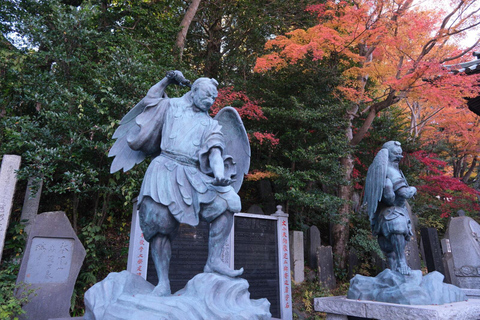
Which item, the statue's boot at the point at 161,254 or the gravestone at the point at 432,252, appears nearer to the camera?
the statue's boot at the point at 161,254

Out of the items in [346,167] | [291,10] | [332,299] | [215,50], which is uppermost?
[291,10]

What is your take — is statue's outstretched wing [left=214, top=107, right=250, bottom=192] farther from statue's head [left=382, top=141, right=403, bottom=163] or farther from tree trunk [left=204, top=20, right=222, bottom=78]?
tree trunk [left=204, top=20, right=222, bottom=78]

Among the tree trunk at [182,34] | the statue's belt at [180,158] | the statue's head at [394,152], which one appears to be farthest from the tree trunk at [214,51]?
the statue's belt at [180,158]

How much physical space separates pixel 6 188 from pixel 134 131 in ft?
11.9

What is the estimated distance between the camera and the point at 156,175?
2.70 metres

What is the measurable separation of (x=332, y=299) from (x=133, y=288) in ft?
10.5

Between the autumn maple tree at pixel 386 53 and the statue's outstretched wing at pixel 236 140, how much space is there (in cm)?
584

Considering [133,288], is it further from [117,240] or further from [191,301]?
[117,240]

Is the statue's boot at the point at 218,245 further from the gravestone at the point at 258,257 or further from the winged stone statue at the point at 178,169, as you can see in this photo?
the gravestone at the point at 258,257

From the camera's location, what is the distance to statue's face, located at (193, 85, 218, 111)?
9.84ft

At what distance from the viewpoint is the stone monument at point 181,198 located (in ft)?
7.57

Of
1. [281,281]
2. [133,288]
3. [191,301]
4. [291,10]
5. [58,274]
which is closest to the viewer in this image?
[191,301]

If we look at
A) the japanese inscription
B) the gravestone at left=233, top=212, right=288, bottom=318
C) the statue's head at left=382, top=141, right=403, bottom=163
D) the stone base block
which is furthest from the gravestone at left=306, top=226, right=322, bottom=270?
the japanese inscription

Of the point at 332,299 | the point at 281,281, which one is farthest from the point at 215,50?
the point at 332,299
